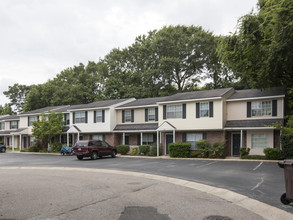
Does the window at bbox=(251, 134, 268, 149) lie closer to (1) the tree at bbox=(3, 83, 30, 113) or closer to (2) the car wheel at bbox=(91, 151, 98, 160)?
(2) the car wheel at bbox=(91, 151, 98, 160)

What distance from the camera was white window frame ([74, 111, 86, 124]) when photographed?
33.7m

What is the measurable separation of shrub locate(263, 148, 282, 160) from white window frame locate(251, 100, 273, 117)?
144 inches

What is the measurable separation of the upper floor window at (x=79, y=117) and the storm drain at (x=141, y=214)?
27.1m

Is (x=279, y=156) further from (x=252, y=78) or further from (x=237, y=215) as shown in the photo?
(x=237, y=215)

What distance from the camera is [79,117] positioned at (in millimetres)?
34094

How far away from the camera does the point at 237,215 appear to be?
6.95m

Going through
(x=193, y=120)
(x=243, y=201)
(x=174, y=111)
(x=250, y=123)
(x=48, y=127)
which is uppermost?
(x=174, y=111)

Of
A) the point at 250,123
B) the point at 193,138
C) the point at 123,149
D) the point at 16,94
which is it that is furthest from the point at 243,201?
the point at 16,94

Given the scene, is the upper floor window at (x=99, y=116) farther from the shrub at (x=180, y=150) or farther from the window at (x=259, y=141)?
the window at (x=259, y=141)

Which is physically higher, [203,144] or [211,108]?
[211,108]

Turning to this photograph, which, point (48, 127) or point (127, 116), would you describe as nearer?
point (127, 116)

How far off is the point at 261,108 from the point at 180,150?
800 cm

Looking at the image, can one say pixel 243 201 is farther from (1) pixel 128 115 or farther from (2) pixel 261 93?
(1) pixel 128 115

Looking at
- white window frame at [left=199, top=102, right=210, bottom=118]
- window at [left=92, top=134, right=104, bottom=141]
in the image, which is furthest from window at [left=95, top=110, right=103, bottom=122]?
white window frame at [left=199, top=102, right=210, bottom=118]
